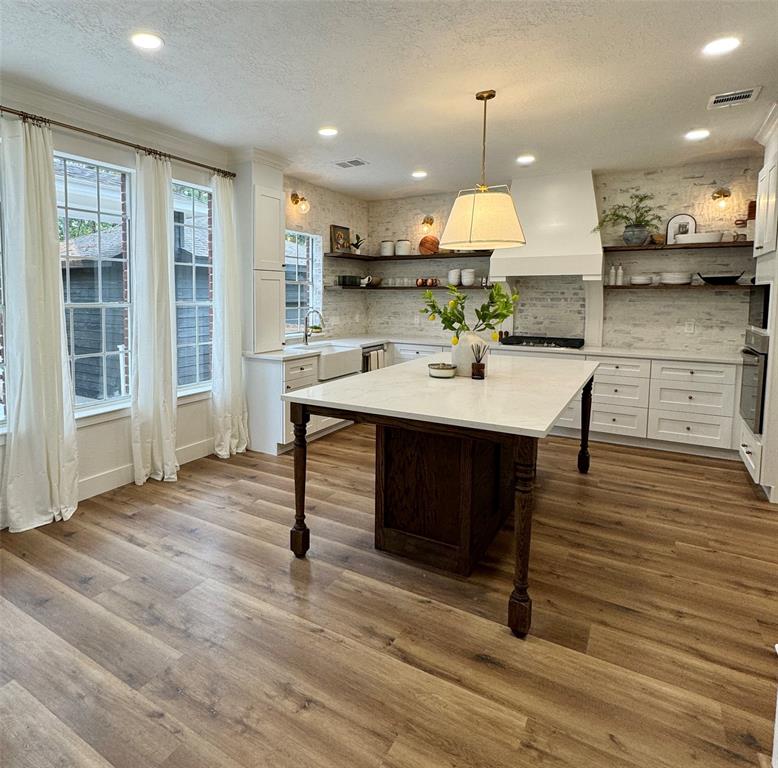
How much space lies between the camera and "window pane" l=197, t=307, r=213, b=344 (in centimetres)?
442

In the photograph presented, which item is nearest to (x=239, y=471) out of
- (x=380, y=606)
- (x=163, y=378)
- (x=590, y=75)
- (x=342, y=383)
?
(x=163, y=378)

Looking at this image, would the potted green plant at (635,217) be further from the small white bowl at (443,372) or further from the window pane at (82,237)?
the window pane at (82,237)

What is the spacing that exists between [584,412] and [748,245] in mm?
2220

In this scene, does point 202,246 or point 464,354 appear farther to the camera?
point 202,246

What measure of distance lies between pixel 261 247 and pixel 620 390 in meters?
3.53

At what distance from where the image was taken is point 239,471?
13.3 feet

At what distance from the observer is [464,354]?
3145 mm

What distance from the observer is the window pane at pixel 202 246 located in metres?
4.34

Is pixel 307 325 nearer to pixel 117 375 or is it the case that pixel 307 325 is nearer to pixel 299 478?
pixel 117 375

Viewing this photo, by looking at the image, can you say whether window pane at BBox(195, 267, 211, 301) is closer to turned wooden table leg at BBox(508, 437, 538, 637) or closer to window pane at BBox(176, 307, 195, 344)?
window pane at BBox(176, 307, 195, 344)

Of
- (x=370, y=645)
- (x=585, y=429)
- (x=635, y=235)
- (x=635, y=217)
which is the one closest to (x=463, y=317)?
(x=585, y=429)

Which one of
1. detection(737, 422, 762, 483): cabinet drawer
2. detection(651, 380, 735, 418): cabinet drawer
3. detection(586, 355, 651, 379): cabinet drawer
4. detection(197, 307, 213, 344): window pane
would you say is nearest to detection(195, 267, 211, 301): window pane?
detection(197, 307, 213, 344): window pane

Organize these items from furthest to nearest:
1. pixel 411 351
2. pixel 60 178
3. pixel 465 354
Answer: pixel 411 351 → pixel 60 178 → pixel 465 354

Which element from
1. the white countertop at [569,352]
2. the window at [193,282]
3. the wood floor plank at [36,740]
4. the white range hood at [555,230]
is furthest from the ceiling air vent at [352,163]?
the wood floor plank at [36,740]
